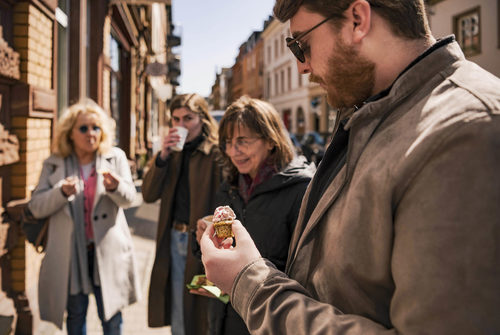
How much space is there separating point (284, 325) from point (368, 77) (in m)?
0.64

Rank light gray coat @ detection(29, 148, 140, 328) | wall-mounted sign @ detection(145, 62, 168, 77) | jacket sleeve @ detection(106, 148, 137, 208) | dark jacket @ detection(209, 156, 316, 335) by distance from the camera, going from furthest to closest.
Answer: wall-mounted sign @ detection(145, 62, 168, 77) → jacket sleeve @ detection(106, 148, 137, 208) → light gray coat @ detection(29, 148, 140, 328) → dark jacket @ detection(209, 156, 316, 335)

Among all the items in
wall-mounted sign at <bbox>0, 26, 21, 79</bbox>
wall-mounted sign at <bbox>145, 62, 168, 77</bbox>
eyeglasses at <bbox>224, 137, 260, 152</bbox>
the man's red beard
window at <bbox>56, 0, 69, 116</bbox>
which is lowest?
eyeglasses at <bbox>224, 137, 260, 152</bbox>

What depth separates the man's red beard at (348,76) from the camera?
109cm

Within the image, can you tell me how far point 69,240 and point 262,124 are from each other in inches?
66.2

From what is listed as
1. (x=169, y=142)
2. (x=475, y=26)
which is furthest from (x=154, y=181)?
(x=475, y=26)

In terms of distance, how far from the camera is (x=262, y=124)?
8.29 ft

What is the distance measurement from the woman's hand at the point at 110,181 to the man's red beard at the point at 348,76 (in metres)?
2.37

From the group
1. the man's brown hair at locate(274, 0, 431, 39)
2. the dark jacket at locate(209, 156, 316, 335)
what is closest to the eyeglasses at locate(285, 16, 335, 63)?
the man's brown hair at locate(274, 0, 431, 39)

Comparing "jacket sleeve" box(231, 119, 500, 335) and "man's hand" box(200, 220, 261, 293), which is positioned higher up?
"jacket sleeve" box(231, 119, 500, 335)

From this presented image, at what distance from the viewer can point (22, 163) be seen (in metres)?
3.62

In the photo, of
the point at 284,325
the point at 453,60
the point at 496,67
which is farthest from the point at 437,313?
the point at 496,67

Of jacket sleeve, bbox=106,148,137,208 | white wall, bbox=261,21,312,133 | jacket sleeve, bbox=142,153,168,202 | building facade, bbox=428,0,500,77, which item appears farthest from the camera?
white wall, bbox=261,21,312,133

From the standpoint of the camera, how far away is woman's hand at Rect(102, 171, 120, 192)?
3.18m

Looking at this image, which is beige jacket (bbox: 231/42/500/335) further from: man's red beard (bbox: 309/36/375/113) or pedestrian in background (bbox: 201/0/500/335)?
man's red beard (bbox: 309/36/375/113)
